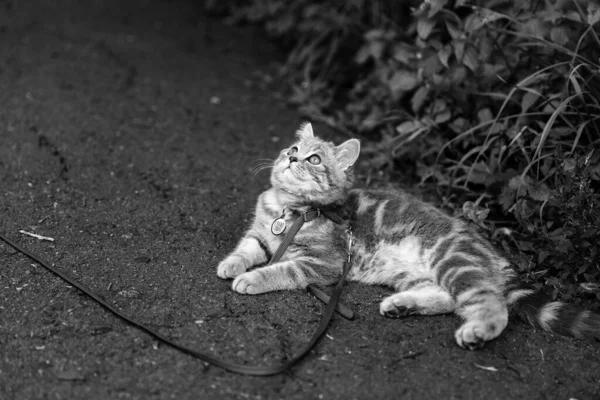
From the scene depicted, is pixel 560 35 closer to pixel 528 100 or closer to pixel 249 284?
pixel 528 100

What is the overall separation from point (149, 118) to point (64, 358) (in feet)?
11.3

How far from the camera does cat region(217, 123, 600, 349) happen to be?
345 cm

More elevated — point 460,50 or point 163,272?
point 460,50

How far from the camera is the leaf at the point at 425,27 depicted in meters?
4.89

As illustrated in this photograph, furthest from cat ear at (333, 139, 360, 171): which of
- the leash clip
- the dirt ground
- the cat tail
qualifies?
the cat tail

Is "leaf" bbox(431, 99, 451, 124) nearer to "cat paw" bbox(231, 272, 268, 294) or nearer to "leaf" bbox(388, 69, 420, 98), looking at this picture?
"leaf" bbox(388, 69, 420, 98)

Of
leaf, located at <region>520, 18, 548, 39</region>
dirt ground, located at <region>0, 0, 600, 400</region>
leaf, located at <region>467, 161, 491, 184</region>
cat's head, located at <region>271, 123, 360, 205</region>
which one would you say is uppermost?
leaf, located at <region>520, 18, 548, 39</region>

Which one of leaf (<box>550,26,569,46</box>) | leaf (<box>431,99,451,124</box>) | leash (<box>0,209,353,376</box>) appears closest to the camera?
leash (<box>0,209,353,376</box>)

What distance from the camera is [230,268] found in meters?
3.73

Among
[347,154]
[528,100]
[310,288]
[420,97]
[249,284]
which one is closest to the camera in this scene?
[249,284]

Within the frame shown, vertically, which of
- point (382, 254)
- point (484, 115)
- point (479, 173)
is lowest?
point (382, 254)

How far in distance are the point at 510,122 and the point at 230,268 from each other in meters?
2.43

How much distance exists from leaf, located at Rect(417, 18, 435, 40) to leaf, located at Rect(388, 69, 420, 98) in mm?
352

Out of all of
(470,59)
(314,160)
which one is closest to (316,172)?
(314,160)
